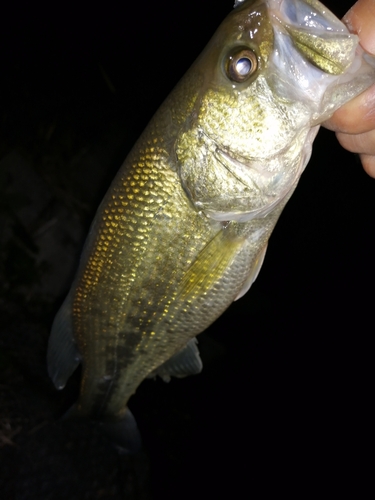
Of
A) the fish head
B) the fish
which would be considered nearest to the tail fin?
the fish

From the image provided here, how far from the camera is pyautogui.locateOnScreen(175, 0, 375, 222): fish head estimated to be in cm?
120

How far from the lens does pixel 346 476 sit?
12.1 ft

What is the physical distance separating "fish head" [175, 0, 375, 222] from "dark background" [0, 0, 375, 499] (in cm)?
260

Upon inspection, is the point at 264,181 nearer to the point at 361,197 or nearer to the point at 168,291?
the point at 168,291

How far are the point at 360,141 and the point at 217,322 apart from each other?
2.81 meters

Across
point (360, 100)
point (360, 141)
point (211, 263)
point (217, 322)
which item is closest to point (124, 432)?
point (211, 263)

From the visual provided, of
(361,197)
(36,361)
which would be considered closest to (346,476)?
(361,197)

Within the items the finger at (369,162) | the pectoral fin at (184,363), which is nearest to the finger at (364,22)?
the finger at (369,162)

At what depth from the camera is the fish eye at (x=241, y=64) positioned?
4.21 ft

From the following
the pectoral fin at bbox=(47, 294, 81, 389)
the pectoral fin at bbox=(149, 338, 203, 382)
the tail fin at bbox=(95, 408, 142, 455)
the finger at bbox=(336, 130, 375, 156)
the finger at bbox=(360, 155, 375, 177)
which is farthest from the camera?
the tail fin at bbox=(95, 408, 142, 455)

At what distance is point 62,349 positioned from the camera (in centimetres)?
201

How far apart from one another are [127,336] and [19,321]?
81.2 inches

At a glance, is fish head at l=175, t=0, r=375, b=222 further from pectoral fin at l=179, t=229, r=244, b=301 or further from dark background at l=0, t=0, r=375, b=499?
dark background at l=0, t=0, r=375, b=499

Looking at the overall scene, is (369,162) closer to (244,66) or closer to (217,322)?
(244,66)
